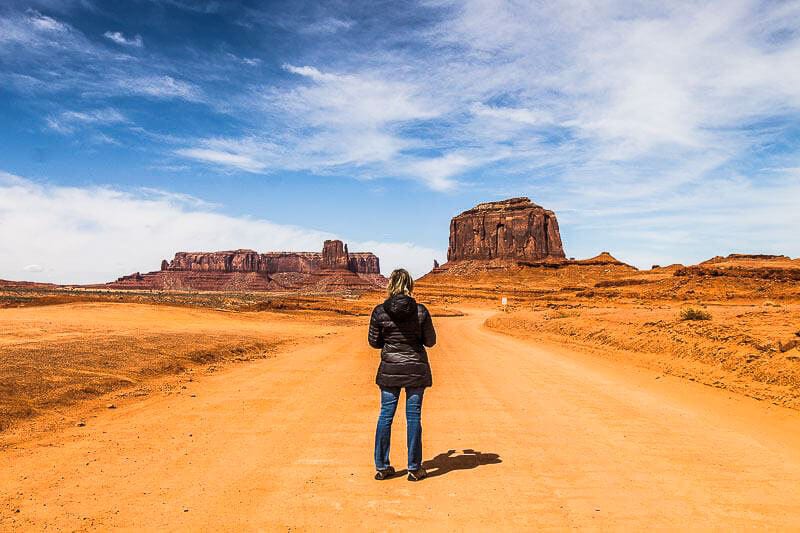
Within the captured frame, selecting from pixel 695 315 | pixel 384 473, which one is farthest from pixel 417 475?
pixel 695 315

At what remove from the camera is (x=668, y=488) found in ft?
16.6

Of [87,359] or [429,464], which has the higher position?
[87,359]

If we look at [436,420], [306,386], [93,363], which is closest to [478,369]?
[306,386]

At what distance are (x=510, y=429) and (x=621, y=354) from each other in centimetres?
1182

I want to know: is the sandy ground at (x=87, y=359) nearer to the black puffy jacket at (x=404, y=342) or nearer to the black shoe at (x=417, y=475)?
the black puffy jacket at (x=404, y=342)

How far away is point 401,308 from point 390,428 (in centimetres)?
131

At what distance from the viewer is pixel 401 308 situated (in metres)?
5.59

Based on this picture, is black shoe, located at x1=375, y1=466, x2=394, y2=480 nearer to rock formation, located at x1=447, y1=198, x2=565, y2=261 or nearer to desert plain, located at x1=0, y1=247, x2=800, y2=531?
desert plain, located at x1=0, y1=247, x2=800, y2=531

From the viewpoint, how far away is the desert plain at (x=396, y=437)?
14.9ft

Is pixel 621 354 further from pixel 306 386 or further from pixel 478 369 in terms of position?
pixel 306 386

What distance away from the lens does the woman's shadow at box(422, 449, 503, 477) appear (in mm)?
5699

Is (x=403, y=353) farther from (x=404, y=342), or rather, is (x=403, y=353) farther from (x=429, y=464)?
(x=429, y=464)


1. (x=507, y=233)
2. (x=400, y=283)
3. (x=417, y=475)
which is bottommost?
(x=417, y=475)

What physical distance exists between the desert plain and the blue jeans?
0.86 feet
